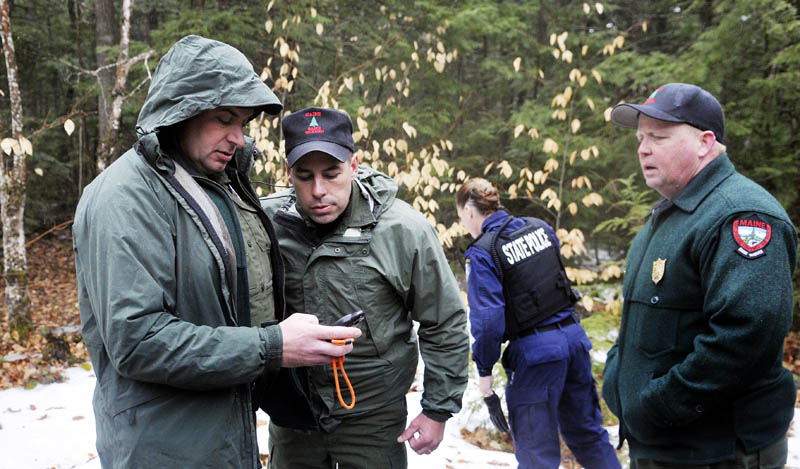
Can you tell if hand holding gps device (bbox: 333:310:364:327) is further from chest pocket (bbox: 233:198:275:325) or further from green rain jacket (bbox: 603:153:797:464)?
green rain jacket (bbox: 603:153:797:464)

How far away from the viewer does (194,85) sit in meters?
1.71

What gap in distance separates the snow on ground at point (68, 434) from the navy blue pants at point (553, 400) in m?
0.75

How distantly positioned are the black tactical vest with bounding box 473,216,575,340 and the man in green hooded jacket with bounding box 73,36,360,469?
1.90 meters

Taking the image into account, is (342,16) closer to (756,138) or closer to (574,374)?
(756,138)

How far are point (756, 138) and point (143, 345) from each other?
7548 mm

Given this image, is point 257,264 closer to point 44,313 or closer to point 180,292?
point 180,292

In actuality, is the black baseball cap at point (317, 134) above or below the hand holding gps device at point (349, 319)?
above

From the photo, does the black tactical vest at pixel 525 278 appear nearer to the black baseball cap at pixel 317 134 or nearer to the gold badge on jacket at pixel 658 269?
the gold badge on jacket at pixel 658 269

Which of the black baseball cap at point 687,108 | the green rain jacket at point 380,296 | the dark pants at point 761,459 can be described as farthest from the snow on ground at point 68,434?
the black baseball cap at point 687,108

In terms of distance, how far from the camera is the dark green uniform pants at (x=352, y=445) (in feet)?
7.48

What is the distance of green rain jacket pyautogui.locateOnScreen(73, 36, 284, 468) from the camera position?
1.48m

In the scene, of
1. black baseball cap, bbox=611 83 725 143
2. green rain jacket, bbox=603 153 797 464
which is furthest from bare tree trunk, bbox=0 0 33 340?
green rain jacket, bbox=603 153 797 464

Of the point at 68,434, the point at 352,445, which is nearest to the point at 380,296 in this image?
the point at 352,445

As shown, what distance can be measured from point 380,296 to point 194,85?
1097 millimetres
